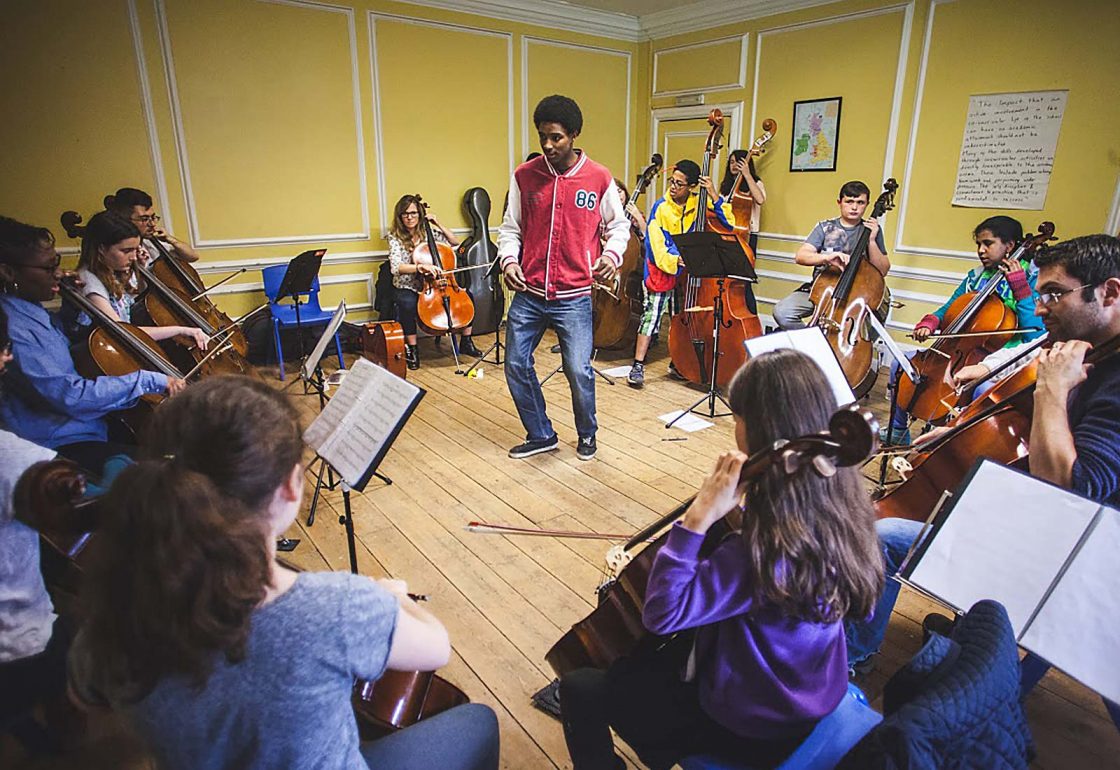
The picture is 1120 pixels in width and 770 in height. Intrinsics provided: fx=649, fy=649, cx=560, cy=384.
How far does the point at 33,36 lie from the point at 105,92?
42 centimetres

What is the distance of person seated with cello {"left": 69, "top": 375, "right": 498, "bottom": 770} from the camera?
0.72 meters

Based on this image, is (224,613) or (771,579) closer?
(224,613)

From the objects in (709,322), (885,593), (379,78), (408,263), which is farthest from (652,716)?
(379,78)

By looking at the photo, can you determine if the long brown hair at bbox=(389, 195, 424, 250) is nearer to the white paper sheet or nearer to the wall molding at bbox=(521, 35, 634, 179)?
the wall molding at bbox=(521, 35, 634, 179)

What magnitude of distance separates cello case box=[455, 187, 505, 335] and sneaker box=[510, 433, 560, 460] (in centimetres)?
198

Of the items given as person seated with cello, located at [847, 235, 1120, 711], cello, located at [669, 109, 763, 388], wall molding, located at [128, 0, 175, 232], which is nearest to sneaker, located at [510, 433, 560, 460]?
cello, located at [669, 109, 763, 388]

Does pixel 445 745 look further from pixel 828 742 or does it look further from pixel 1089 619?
pixel 1089 619

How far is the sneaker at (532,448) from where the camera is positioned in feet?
11.1

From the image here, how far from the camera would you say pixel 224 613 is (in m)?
0.73

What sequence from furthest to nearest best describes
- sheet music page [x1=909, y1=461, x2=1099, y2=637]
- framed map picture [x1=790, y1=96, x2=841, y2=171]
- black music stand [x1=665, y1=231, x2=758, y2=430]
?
framed map picture [x1=790, y1=96, x2=841, y2=171]
black music stand [x1=665, y1=231, x2=758, y2=430]
sheet music page [x1=909, y1=461, x2=1099, y2=637]

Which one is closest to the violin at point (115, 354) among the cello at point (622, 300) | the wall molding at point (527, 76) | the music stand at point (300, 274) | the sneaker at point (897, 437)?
the music stand at point (300, 274)

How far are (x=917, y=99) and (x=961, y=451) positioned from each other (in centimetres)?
357

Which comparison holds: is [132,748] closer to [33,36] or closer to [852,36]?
[33,36]

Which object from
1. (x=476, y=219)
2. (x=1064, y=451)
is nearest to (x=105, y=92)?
(x=476, y=219)
